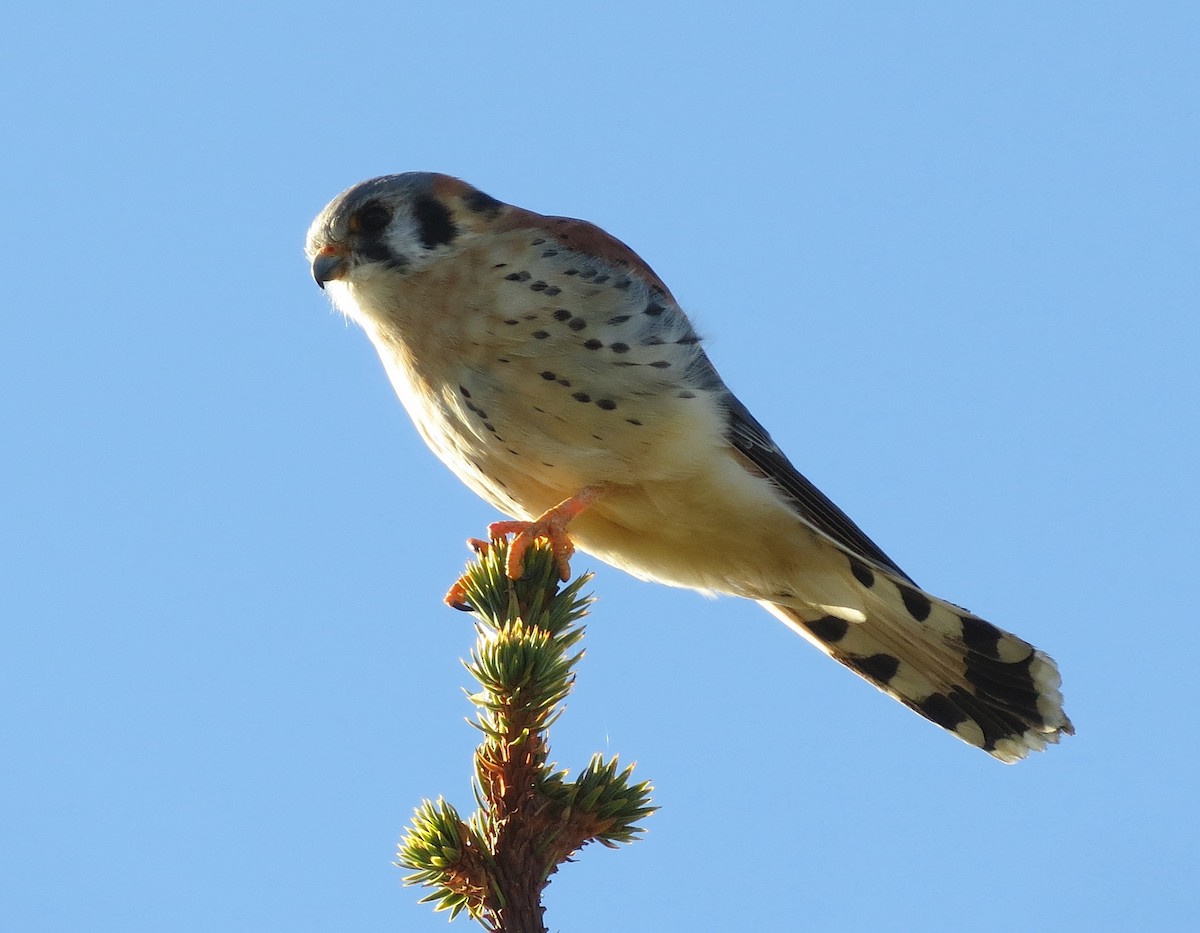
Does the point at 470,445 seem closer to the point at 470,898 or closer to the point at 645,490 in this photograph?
the point at 645,490

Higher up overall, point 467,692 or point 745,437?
point 745,437

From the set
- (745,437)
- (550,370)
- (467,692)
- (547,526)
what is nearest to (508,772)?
(467,692)

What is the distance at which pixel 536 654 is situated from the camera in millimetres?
2428

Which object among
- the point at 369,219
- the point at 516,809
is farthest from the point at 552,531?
the point at 369,219

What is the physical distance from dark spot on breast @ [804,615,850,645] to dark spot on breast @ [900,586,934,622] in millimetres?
289

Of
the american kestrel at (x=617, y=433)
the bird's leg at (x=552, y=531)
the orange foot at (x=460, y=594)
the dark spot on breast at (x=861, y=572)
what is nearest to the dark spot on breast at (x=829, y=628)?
the american kestrel at (x=617, y=433)

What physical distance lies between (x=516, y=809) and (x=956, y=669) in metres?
2.20

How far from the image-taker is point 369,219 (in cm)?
407

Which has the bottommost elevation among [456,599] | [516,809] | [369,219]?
[516,809]

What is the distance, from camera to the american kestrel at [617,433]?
3596 millimetres

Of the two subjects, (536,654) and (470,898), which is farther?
(536,654)

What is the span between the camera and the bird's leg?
294 cm

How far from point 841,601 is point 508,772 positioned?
1.94 m

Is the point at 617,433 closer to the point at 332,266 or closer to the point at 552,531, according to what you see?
the point at 552,531
